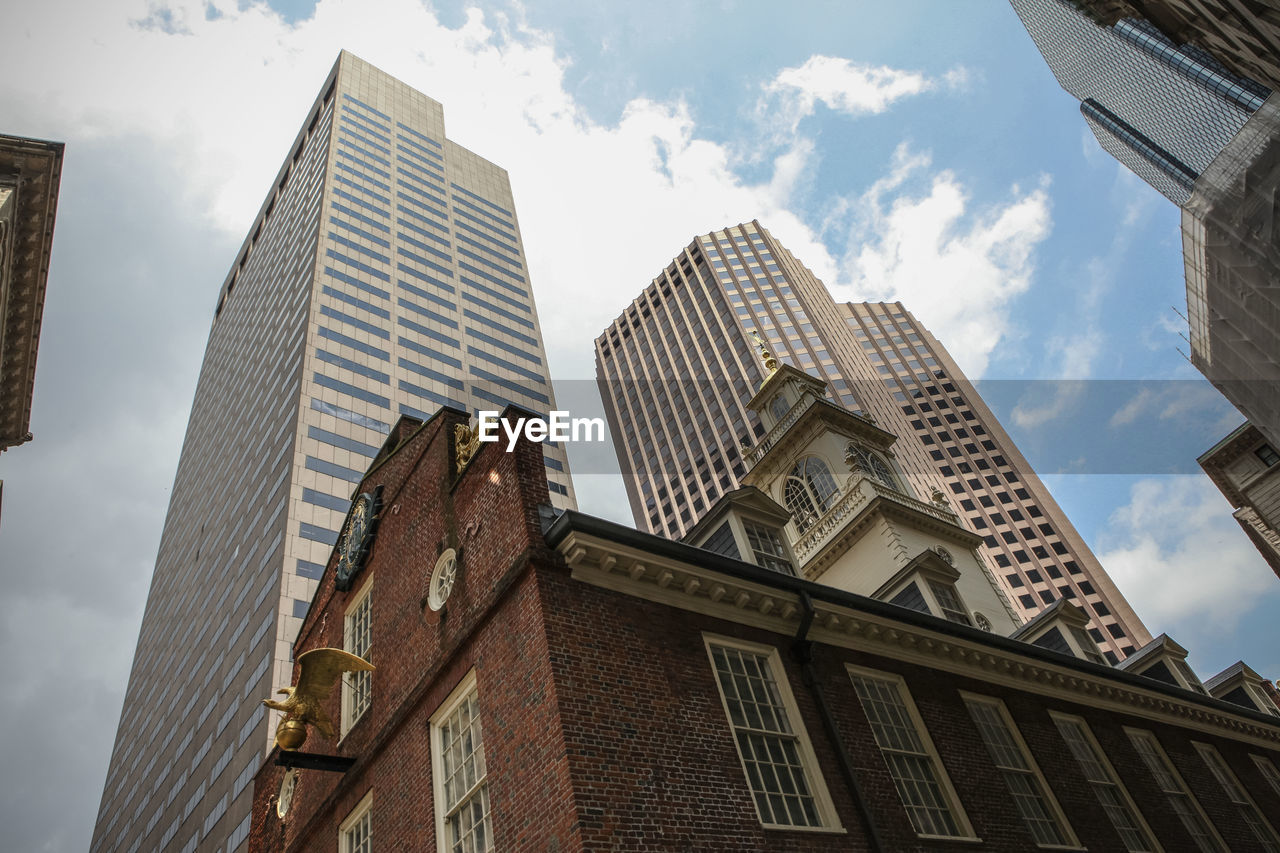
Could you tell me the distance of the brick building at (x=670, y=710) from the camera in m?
10.2

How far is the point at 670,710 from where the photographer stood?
10.8 metres

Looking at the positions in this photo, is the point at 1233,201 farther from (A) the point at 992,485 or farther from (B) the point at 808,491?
(A) the point at 992,485

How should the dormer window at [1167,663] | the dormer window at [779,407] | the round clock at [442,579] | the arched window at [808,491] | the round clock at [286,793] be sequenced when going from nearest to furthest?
the round clock at [442,579], the round clock at [286,793], the dormer window at [1167,663], the arched window at [808,491], the dormer window at [779,407]

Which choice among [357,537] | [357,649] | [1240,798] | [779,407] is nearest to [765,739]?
[357,649]

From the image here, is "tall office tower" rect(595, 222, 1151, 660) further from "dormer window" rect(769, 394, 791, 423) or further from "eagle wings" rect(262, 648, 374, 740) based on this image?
"eagle wings" rect(262, 648, 374, 740)

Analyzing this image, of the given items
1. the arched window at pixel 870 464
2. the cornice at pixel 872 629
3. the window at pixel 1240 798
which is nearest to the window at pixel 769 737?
the cornice at pixel 872 629

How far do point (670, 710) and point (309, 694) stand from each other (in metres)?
7.84

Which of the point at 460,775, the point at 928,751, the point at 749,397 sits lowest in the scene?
the point at 928,751

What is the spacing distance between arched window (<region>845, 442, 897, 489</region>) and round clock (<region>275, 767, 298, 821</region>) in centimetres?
2094

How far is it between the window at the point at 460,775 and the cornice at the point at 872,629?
275 centimetres

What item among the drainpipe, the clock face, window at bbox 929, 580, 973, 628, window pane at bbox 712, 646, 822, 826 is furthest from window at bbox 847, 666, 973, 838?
the clock face

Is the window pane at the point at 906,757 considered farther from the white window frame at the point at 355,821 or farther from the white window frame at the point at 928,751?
the white window frame at the point at 355,821

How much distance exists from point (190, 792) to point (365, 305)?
44094 millimetres

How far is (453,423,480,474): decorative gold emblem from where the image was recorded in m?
14.0
